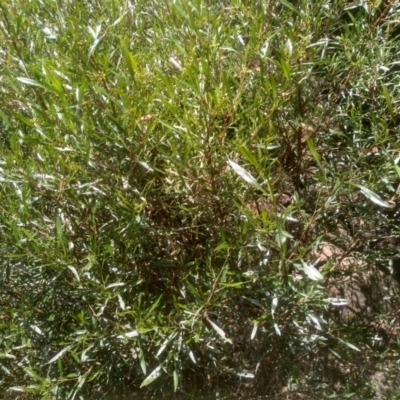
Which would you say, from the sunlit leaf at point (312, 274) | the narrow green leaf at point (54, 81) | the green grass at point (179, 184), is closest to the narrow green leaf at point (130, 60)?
the green grass at point (179, 184)

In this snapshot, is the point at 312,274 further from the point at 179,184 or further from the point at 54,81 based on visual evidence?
the point at 54,81

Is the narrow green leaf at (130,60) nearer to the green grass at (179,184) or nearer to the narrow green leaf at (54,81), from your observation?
the green grass at (179,184)

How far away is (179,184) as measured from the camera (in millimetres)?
1197

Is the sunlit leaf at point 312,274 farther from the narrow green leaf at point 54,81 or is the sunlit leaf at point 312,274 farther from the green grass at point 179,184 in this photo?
the narrow green leaf at point 54,81

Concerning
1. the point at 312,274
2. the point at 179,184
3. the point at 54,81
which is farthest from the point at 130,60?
the point at 312,274

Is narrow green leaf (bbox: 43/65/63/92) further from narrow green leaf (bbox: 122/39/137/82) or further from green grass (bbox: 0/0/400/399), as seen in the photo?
narrow green leaf (bbox: 122/39/137/82)

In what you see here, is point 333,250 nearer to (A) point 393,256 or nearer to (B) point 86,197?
(A) point 393,256

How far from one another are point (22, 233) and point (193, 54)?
0.51 meters

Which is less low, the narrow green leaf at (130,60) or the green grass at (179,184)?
the narrow green leaf at (130,60)

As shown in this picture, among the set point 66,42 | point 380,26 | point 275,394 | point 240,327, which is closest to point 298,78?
point 380,26

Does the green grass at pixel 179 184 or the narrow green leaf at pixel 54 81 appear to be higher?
the narrow green leaf at pixel 54 81

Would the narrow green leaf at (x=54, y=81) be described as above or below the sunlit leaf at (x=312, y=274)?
above

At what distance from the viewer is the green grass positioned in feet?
3.61

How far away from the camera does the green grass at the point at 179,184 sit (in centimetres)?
110
